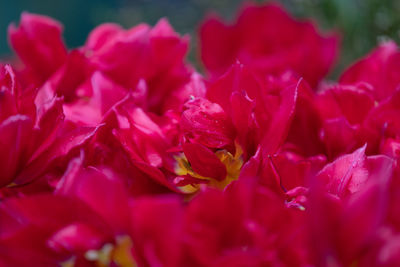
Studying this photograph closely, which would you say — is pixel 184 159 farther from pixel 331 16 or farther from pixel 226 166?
pixel 331 16

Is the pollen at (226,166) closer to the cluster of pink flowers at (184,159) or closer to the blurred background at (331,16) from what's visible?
the cluster of pink flowers at (184,159)

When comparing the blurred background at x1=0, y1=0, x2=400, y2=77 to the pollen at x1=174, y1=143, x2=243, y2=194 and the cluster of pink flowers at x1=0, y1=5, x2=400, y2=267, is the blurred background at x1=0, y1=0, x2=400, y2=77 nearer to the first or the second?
the cluster of pink flowers at x1=0, y1=5, x2=400, y2=267

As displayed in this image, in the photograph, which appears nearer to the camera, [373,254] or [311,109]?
[373,254]

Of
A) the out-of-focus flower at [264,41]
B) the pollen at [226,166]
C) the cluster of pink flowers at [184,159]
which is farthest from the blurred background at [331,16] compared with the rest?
the pollen at [226,166]

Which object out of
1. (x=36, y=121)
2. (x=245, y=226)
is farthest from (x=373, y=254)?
(x=36, y=121)

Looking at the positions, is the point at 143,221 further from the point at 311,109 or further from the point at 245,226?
the point at 311,109

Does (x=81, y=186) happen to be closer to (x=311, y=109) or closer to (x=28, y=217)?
(x=28, y=217)

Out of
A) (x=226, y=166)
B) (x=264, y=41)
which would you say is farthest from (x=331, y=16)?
(x=226, y=166)

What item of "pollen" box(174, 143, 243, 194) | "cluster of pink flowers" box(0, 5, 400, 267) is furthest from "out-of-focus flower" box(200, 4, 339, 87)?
"pollen" box(174, 143, 243, 194)

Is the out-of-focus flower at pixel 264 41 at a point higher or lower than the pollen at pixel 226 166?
lower
